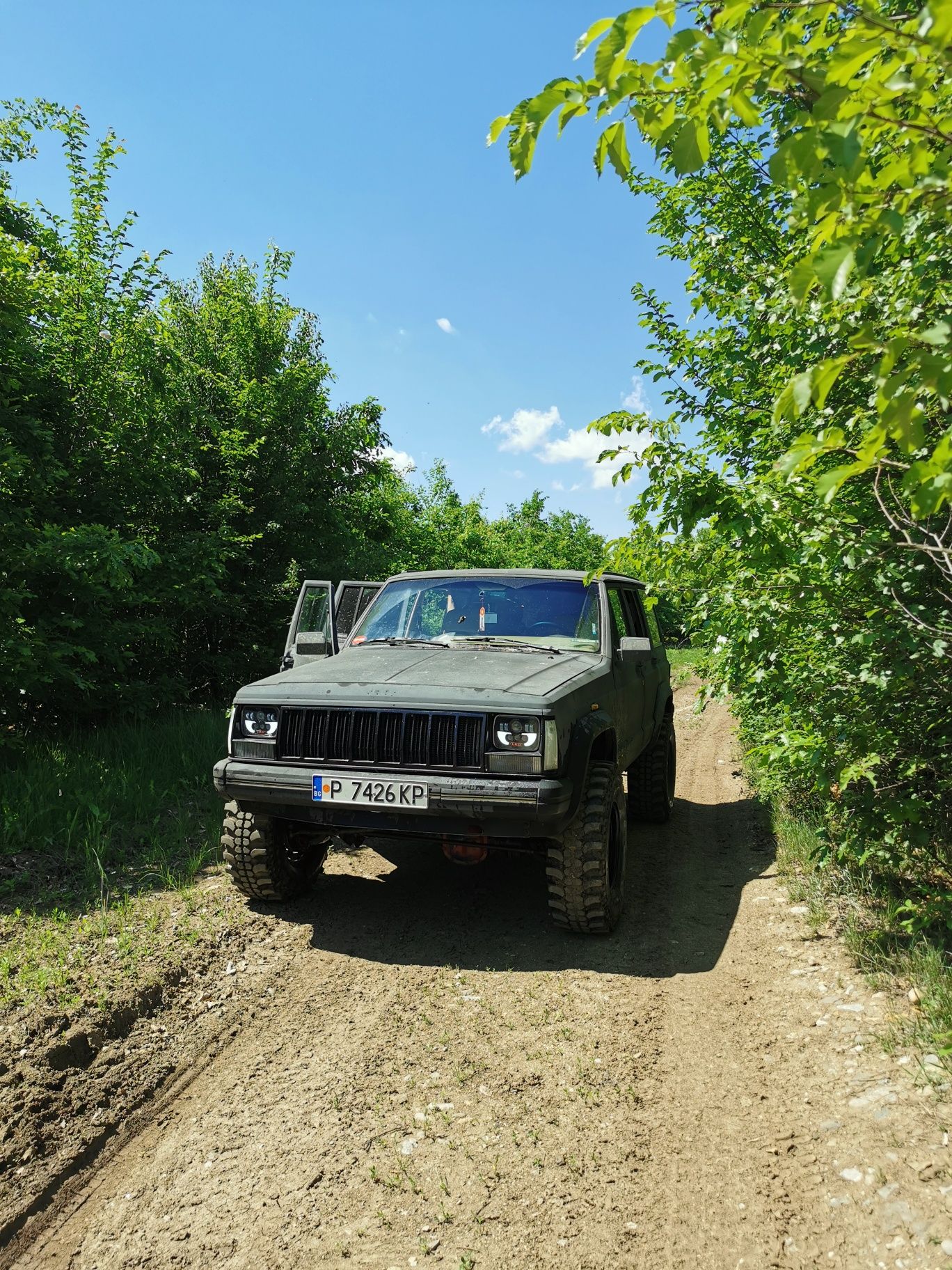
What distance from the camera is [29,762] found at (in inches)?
262

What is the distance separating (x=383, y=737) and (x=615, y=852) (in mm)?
1481

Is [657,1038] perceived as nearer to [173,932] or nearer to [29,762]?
[173,932]

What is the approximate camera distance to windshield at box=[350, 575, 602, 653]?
16.9 feet

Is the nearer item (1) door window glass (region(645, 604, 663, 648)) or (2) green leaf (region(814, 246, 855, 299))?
(2) green leaf (region(814, 246, 855, 299))

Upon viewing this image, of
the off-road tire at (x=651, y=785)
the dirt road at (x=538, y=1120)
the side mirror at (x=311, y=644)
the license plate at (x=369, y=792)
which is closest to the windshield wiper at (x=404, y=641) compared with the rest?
the side mirror at (x=311, y=644)

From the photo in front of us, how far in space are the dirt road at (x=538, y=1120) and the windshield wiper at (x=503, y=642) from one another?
1607 mm

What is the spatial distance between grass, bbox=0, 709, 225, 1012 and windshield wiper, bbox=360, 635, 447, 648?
73.5 inches

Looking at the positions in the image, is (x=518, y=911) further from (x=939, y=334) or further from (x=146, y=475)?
(x=146, y=475)

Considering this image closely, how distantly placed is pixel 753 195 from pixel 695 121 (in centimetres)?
475

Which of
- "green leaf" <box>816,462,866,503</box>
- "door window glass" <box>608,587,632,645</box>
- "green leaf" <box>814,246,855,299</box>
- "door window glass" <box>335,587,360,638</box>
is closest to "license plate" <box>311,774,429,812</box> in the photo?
"door window glass" <box>608,587,632,645</box>

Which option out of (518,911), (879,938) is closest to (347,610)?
(518,911)

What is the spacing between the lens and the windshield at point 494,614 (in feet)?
16.9

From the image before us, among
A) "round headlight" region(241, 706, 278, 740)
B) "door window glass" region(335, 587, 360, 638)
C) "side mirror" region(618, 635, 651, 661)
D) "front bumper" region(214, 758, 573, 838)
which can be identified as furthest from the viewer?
"door window glass" region(335, 587, 360, 638)

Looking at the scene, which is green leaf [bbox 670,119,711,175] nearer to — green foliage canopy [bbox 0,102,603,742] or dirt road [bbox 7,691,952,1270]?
dirt road [bbox 7,691,952,1270]
